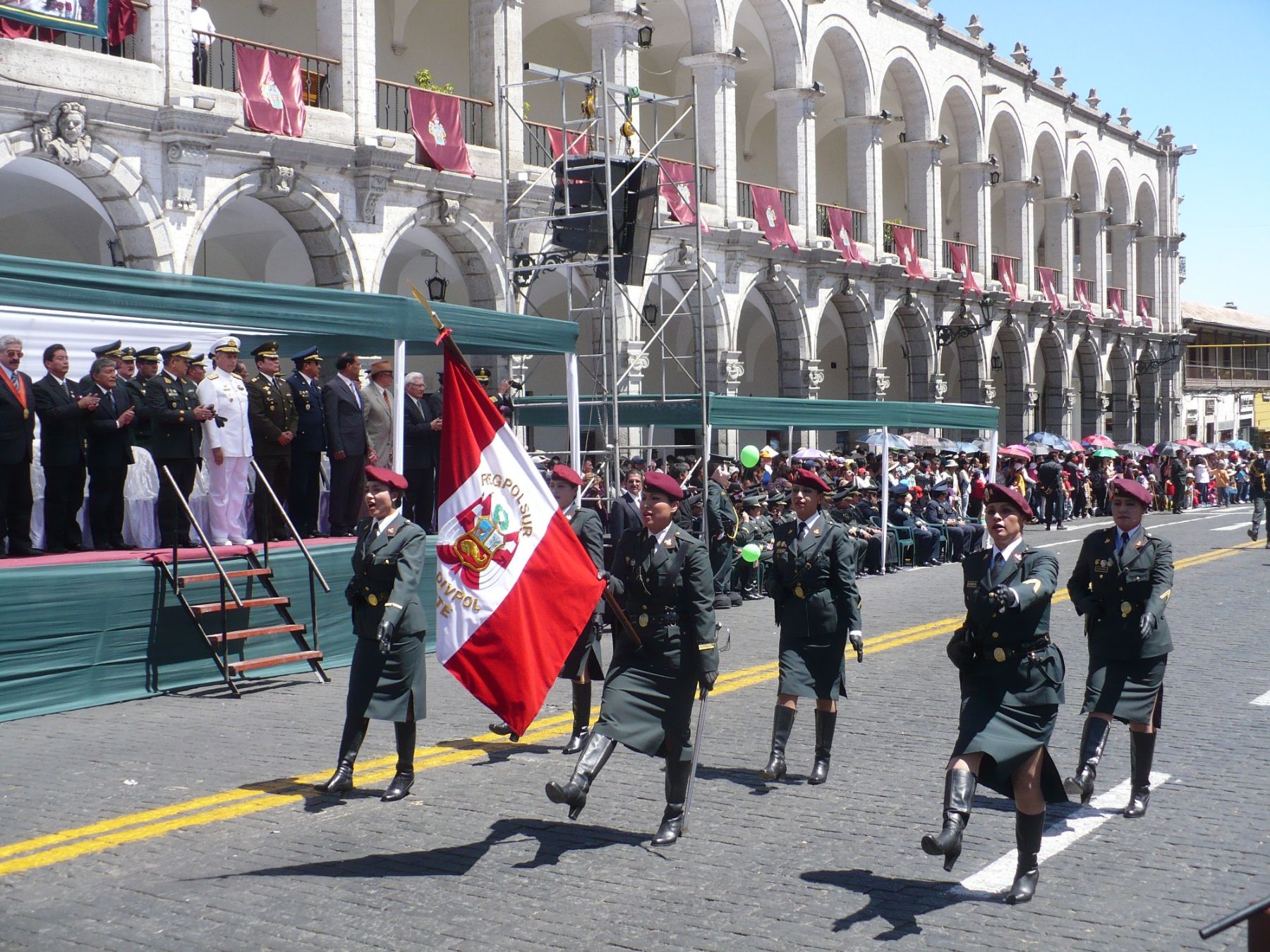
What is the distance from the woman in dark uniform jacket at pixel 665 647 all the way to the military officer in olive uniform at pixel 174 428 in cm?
543

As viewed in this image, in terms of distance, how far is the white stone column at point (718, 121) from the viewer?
93.5ft

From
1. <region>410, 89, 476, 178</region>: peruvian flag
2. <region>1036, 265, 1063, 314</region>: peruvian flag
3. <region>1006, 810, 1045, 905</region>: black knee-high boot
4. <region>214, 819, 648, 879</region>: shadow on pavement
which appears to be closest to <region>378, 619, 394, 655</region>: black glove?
<region>214, 819, 648, 879</region>: shadow on pavement

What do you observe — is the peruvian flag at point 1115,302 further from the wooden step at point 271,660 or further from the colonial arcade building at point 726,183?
the wooden step at point 271,660

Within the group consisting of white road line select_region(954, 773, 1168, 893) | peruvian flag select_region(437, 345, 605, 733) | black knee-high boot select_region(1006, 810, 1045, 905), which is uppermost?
peruvian flag select_region(437, 345, 605, 733)

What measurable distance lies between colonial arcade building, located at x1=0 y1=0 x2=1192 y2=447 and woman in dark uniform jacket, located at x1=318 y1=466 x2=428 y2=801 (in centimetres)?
1110

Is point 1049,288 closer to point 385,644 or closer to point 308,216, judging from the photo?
point 308,216

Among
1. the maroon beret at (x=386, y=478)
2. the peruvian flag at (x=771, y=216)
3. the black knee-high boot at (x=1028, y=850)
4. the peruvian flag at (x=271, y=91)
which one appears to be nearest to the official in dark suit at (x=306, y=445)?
the maroon beret at (x=386, y=478)

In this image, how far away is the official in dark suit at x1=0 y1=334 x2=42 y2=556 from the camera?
1068cm

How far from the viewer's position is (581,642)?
8.94m

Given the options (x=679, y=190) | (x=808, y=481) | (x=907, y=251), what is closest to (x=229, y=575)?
(x=808, y=481)

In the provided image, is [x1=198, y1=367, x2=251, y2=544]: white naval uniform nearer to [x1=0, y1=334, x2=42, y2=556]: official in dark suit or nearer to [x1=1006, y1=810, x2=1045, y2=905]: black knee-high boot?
[x1=0, y1=334, x2=42, y2=556]: official in dark suit

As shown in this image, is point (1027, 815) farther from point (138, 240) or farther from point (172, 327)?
point (138, 240)

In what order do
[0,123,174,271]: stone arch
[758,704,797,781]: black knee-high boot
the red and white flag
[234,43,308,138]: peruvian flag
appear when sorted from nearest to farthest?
1. [758,704,797,781]: black knee-high boot
2. [0,123,174,271]: stone arch
3. [234,43,308,138]: peruvian flag
4. the red and white flag

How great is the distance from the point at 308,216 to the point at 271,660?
36.9 feet
